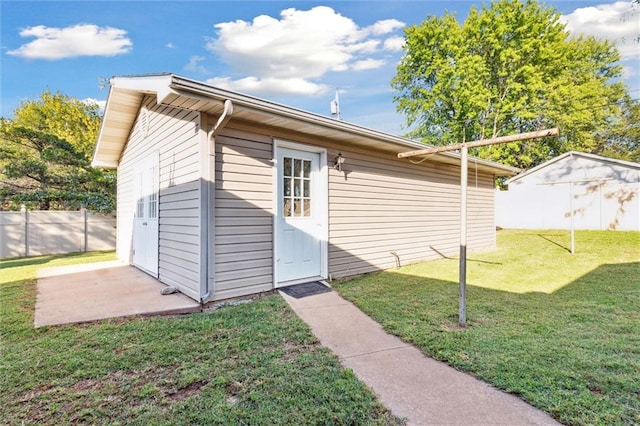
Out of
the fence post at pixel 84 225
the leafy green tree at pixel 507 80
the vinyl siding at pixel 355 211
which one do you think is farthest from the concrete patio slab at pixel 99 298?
the leafy green tree at pixel 507 80

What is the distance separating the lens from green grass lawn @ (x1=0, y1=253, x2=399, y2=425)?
1.89 meters

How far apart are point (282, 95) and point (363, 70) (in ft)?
16.2

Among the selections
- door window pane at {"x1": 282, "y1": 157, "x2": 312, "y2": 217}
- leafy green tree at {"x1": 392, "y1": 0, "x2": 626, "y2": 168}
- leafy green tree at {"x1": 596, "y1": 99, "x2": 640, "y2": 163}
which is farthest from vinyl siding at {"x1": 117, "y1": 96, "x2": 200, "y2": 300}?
leafy green tree at {"x1": 596, "y1": 99, "x2": 640, "y2": 163}

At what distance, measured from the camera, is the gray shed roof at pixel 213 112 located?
3.45 m

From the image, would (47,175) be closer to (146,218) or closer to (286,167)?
(146,218)

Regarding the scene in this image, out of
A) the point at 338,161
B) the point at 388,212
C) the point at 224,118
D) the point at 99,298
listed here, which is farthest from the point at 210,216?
the point at 388,212

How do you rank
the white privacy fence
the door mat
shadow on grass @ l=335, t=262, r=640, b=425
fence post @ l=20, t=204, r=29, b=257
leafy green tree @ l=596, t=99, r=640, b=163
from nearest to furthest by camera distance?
shadow on grass @ l=335, t=262, r=640, b=425, the door mat, the white privacy fence, fence post @ l=20, t=204, r=29, b=257, leafy green tree @ l=596, t=99, r=640, b=163

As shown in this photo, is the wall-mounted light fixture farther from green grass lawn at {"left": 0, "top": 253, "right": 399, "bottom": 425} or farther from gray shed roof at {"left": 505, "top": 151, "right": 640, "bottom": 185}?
gray shed roof at {"left": 505, "top": 151, "right": 640, "bottom": 185}

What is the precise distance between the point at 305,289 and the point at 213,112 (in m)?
2.74

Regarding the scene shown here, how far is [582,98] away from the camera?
683 inches

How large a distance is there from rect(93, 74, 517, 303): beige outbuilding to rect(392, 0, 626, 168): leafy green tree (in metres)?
11.4

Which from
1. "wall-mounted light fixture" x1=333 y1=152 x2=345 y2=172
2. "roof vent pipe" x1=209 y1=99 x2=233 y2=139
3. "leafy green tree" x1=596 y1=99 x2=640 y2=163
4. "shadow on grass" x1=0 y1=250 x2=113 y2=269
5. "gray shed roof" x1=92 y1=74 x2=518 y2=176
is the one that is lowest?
"shadow on grass" x1=0 y1=250 x2=113 y2=269

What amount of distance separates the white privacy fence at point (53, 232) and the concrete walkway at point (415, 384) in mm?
9971

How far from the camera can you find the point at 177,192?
15.2 feet
